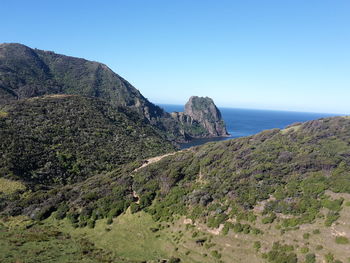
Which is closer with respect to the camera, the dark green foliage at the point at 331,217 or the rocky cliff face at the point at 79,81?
the dark green foliage at the point at 331,217

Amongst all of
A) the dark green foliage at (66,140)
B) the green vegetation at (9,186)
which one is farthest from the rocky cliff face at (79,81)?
the green vegetation at (9,186)

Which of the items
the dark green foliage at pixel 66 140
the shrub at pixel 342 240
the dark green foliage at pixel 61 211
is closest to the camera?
the shrub at pixel 342 240

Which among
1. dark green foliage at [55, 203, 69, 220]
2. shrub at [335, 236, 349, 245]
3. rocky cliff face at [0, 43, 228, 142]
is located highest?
rocky cliff face at [0, 43, 228, 142]

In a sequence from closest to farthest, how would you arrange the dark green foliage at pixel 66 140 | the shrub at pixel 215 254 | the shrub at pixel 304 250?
the shrub at pixel 304 250 < the shrub at pixel 215 254 < the dark green foliage at pixel 66 140

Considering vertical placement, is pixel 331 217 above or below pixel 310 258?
above

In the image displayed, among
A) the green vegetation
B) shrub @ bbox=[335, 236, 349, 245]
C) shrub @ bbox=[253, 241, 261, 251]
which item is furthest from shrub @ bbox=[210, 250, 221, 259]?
the green vegetation

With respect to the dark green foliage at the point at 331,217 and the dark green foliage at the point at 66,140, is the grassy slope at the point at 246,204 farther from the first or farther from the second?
the dark green foliage at the point at 66,140

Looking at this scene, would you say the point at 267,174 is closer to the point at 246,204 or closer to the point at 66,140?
the point at 246,204

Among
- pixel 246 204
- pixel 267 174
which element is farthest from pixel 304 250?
pixel 267 174

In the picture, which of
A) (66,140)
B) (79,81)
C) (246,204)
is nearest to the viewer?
(246,204)

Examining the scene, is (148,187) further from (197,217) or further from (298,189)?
(298,189)

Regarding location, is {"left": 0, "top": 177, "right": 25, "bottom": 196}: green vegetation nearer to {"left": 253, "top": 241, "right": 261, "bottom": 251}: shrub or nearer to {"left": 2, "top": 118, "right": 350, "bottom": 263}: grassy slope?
{"left": 2, "top": 118, "right": 350, "bottom": 263}: grassy slope

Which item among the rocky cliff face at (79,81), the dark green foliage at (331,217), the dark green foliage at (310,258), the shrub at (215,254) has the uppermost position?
the rocky cliff face at (79,81)

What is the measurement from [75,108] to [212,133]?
133099mm
